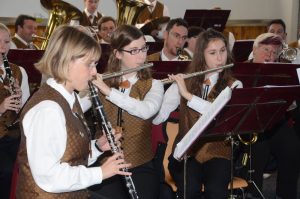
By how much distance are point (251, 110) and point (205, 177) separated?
608 millimetres

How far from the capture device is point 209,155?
10.3 ft

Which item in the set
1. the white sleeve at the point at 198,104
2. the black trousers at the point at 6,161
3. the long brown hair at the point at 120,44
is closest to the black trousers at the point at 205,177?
the white sleeve at the point at 198,104

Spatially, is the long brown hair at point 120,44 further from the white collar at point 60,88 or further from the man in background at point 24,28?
the man in background at point 24,28

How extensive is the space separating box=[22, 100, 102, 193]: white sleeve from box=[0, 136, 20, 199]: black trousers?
55.7 inches

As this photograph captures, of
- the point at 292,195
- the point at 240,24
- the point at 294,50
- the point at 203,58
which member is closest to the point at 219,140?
the point at 203,58

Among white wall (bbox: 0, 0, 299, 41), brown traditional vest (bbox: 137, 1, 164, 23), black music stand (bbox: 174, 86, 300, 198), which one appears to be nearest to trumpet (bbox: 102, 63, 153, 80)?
black music stand (bbox: 174, 86, 300, 198)

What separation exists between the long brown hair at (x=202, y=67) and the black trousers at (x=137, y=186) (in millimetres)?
650

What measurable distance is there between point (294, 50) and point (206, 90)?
5.30ft

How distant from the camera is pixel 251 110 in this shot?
274cm

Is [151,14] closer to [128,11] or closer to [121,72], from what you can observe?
[128,11]

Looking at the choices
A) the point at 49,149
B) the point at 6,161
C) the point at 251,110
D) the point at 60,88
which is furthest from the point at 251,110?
the point at 6,161

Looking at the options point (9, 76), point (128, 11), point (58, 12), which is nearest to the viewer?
point (9, 76)

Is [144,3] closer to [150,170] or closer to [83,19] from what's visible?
[83,19]

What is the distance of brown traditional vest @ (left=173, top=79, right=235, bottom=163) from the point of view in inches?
123
